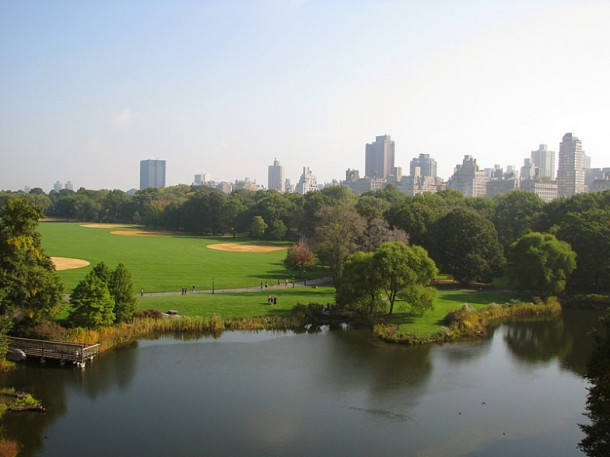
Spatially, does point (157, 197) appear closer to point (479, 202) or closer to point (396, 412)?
point (479, 202)

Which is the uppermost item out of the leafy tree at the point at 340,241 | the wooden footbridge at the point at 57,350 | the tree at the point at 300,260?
the leafy tree at the point at 340,241

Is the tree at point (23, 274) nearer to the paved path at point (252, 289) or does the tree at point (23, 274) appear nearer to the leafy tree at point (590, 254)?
the paved path at point (252, 289)

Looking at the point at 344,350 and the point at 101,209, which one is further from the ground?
the point at 101,209

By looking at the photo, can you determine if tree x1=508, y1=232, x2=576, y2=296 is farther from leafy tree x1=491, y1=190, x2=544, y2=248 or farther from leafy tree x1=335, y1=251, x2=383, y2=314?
leafy tree x1=491, y1=190, x2=544, y2=248

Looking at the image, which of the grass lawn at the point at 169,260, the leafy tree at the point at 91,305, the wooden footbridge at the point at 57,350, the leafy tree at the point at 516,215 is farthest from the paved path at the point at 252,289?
the leafy tree at the point at 516,215

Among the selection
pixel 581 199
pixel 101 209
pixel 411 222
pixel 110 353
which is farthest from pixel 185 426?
pixel 101 209

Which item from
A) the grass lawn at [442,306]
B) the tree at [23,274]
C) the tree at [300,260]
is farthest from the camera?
the tree at [300,260]
